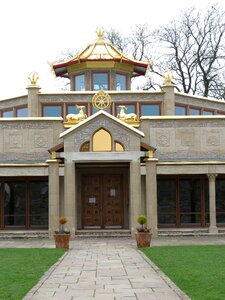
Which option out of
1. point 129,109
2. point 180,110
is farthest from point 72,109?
point 180,110

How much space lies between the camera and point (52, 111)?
3294 centimetres

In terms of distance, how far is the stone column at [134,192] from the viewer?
25.8 m

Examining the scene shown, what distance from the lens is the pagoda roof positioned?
115 ft

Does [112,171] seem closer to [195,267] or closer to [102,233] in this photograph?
[102,233]

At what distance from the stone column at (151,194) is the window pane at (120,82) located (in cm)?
1029

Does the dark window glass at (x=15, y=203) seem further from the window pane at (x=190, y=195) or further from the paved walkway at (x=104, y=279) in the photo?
the paved walkway at (x=104, y=279)

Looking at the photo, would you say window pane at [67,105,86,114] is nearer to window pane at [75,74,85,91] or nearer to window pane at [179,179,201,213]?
window pane at [75,74,85,91]

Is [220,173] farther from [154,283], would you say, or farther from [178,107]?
[154,283]

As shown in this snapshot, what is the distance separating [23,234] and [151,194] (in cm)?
644

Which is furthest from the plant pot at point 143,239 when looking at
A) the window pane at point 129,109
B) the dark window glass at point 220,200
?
the window pane at point 129,109

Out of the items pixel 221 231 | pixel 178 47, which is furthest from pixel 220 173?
pixel 178 47

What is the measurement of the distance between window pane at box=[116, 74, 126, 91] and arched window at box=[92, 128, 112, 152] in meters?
9.94

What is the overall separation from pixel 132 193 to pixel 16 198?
22.3ft

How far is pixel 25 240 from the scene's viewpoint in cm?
2586
